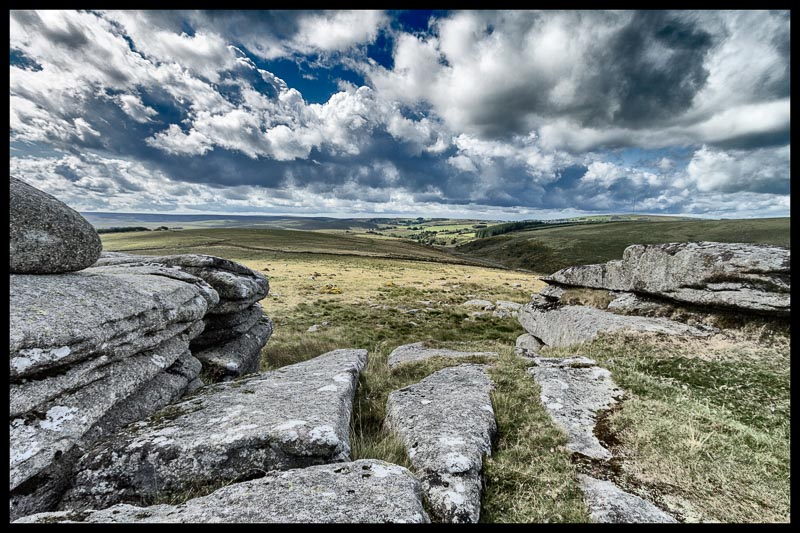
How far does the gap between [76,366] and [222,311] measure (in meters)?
6.76

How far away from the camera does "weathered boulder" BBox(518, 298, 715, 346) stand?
12828 mm

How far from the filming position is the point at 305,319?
27109mm

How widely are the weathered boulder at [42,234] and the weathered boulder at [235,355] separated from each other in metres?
5.11

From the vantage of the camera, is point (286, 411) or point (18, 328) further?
point (286, 411)

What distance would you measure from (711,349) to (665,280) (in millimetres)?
4443

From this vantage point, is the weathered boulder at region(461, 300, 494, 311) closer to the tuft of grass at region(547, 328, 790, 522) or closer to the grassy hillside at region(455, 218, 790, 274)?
the tuft of grass at region(547, 328, 790, 522)

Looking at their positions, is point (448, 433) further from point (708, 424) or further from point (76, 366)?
point (76, 366)

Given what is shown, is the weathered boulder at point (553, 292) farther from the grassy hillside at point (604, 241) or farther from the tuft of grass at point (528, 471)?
the grassy hillside at point (604, 241)

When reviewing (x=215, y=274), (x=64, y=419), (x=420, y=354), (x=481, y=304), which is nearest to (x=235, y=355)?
(x=215, y=274)

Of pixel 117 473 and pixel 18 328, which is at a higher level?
pixel 18 328

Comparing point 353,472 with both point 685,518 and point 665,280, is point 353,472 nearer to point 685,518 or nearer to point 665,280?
point 685,518

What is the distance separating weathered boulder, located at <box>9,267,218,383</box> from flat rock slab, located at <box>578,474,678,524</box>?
899 centimetres

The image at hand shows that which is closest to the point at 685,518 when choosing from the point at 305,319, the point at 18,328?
the point at 18,328

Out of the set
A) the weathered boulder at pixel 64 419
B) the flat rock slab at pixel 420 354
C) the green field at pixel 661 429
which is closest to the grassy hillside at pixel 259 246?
the flat rock slab at pixel 420 354
